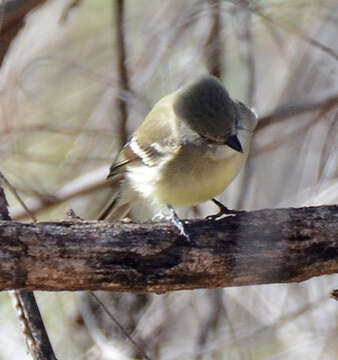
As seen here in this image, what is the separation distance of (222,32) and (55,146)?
1225mm

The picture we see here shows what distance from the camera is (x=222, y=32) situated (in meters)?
4.27

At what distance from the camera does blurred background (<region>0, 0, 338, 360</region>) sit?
3.96 metres

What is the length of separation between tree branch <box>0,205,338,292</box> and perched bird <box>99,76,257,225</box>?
0.40m

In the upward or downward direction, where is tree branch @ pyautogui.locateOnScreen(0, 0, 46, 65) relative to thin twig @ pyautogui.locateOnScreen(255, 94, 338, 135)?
upward

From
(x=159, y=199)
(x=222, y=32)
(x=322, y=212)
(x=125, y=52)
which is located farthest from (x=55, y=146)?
(x=322, y=212)

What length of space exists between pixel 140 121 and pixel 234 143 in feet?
4.46

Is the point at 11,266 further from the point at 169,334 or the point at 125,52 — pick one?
the point at 169,334

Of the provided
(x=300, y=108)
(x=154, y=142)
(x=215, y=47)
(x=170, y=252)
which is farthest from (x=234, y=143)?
(x=215, y=47)

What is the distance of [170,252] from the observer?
2424 millimetres

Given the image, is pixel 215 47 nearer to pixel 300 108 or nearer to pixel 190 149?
pixel 300 108

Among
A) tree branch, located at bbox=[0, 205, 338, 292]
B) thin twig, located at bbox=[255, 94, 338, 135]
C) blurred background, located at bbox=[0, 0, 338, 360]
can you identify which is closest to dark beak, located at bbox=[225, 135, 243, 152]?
tree branch, located at bbox=[0, 205, 338, 292]

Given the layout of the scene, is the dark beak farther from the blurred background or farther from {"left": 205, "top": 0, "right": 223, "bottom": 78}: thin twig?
{"left": 205, "top": 0, "right": 223, "bottom": 78}: thin twig

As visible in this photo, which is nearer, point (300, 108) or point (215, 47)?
point (300, 108)

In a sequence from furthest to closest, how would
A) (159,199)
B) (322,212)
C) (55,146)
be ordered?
(55,146) → (159,199) → (322,212)
